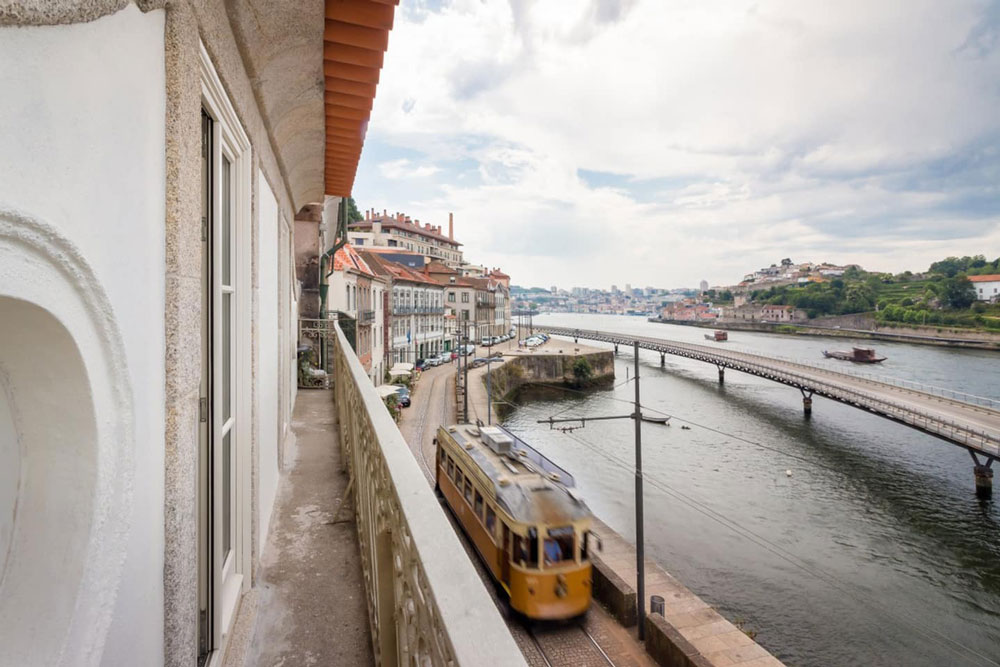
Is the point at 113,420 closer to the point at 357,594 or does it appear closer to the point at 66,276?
the point at 66,276

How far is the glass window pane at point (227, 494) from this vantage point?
3006 mm

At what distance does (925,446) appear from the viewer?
32562 mm

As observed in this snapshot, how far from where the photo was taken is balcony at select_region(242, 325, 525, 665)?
122 centimetres

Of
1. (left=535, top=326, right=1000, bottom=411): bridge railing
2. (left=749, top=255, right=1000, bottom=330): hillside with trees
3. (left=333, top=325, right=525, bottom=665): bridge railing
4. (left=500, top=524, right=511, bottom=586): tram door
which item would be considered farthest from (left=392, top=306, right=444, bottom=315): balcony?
(left=749, top=255, right=1000, bottom=330): hillside with trees

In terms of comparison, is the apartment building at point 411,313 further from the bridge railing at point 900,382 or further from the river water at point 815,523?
the bridge railing at point 900,382

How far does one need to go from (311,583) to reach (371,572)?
815 mm

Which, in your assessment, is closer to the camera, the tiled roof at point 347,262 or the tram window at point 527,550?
the tram window at point 527,550

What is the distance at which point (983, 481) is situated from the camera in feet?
80.7

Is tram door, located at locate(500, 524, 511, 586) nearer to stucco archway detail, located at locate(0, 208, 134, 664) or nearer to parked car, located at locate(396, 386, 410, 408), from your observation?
stucco archway detail, located at locate(0, 208, 134, 664)

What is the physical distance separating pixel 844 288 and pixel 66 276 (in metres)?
146

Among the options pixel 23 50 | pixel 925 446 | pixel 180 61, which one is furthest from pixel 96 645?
pixel 925 446

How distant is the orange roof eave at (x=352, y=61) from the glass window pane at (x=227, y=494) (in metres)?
→ 2.39

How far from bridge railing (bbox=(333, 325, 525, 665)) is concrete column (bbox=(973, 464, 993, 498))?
31.9 metres

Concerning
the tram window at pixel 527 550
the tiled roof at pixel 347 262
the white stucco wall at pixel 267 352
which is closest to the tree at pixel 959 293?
the tiled roof at pixel 347 262
